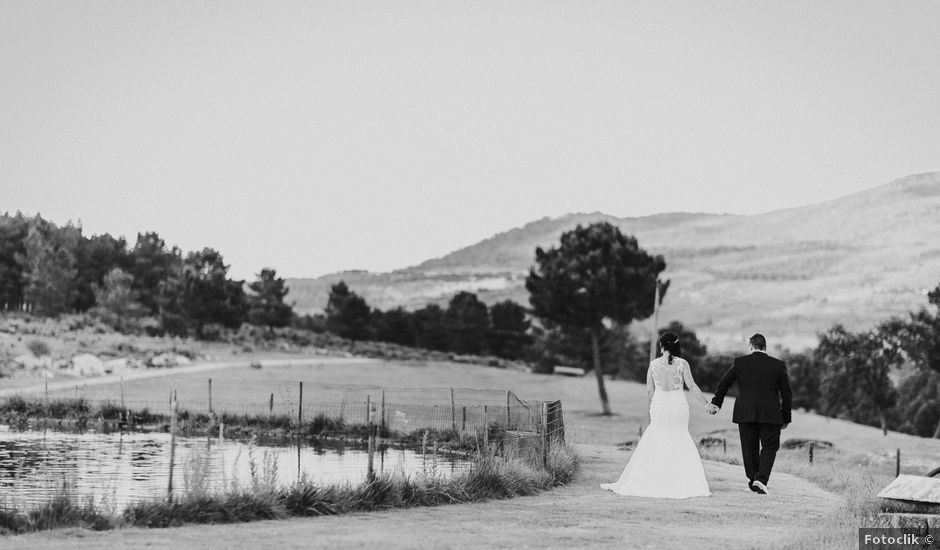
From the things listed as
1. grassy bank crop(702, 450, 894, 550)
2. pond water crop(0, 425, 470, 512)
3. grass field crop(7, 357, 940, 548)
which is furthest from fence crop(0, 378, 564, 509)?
grassy bank crop(702, 450, 894, 550)

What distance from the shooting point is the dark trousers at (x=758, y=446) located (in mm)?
17375

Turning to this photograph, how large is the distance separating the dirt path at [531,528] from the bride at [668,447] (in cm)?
40

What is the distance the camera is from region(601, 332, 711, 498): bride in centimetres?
1875

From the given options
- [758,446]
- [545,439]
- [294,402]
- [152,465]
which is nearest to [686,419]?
[758,446]

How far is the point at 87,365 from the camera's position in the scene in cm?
7625

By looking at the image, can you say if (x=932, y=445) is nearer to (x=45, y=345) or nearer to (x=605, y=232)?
(x=605, y=232)

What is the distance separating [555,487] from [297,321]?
128 m

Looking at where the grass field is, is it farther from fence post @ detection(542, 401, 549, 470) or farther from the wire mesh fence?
the wire mesh fence

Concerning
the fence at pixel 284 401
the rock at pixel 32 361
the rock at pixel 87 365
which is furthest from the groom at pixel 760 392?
the rock at pixel 32 361

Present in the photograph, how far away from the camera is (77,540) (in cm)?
1293

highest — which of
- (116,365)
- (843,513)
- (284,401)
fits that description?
(116,365)

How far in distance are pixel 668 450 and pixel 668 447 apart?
0.06 metres

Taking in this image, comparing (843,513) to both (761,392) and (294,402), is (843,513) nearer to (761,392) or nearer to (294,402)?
(761,392)

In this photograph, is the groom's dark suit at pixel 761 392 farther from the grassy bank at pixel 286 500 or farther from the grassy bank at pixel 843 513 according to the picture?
the grassy bank at pixel 286 500
